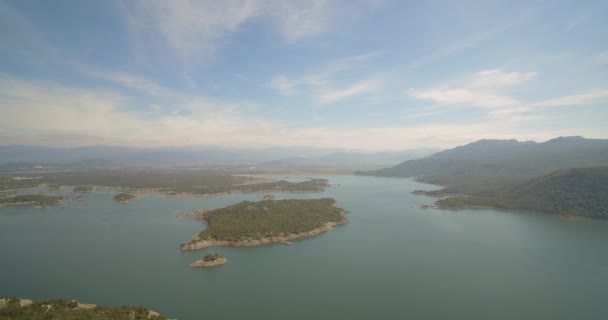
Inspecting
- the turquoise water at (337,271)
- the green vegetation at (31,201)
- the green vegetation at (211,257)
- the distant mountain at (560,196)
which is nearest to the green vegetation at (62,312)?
the turquoise water at (337,271)

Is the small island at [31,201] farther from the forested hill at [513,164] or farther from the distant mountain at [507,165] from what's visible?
the forested hill at [513,164]

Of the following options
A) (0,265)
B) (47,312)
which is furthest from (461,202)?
(0,265)

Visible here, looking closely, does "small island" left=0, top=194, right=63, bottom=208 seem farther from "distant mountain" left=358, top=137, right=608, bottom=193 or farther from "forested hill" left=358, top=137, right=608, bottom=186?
"forested hill" left=358, top=137, right=608, bottom=186

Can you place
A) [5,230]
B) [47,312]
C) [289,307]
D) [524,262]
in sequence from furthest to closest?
[5,230] → [524,262] → [289,307] → [47,312]

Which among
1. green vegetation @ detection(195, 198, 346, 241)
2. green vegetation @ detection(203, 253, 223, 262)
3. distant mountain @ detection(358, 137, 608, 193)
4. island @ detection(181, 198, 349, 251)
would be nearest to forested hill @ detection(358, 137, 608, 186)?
distant mountain @ detection(358, 137, 608, 193)

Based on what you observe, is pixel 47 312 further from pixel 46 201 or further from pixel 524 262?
pixel 46 201

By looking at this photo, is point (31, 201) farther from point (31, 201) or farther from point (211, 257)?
point (211, 257)

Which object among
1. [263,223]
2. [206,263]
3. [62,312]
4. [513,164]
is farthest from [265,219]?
[513,164]
